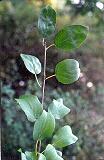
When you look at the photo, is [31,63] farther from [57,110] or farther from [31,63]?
[57,110]

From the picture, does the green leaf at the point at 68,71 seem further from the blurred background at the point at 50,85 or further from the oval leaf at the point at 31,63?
the blurred background at the point at 50,85

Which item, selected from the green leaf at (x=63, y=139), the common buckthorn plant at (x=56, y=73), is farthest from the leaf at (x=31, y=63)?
the green leaf at (x=63, y=139)

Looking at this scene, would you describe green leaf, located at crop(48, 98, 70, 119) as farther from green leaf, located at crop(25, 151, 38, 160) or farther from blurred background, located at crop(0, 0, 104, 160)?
blurred background, located at crop(0, 0, 104, 160)

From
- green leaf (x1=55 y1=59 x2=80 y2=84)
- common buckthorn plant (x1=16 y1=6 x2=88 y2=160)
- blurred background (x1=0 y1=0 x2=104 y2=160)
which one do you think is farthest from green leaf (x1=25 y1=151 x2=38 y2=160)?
blurred background (x1=0 y1=0 x2=104 y2=160)

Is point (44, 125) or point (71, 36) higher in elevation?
point (71, 36)

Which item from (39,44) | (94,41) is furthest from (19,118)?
(94,41)

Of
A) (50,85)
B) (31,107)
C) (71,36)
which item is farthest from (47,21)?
(50,85)

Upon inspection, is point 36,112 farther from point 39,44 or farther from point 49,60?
point 39,44

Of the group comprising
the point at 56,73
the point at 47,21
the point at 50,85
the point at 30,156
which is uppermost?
the point at 47,21
